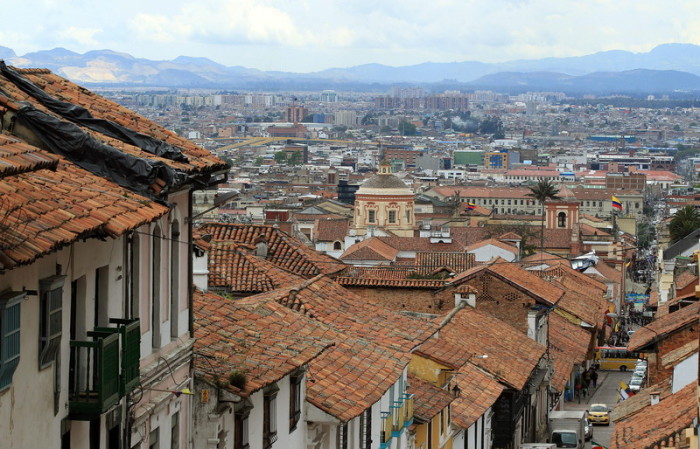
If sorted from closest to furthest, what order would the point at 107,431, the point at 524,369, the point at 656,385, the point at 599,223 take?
the point at 107,431 → the point at 656,385 → the point at 524,369 → the point at 599,223

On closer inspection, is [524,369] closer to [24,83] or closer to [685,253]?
[24,83]

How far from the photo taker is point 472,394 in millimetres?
30422

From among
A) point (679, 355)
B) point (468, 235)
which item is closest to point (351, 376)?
point (679, 355)

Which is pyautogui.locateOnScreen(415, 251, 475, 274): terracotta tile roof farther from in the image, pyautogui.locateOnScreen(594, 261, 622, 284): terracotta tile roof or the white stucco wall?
the white stucco wall

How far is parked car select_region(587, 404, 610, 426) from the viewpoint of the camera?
45.0 metres

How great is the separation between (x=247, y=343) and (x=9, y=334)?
7236 millimetres

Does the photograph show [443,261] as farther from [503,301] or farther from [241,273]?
[241,273]

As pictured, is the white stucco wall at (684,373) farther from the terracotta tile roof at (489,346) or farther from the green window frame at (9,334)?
the green window frame at (9,334)

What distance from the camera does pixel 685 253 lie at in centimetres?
6906

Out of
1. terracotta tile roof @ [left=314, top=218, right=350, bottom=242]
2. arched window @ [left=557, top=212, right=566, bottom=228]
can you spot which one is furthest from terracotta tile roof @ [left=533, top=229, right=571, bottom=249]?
terracotta tile roof @ [left=314, top=218, right=350, bottom=242]

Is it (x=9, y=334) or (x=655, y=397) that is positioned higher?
(x=9, y=334)

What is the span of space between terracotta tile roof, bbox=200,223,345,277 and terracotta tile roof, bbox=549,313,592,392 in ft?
46.8

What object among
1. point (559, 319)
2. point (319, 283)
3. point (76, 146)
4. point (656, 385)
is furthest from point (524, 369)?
point (76, 146)

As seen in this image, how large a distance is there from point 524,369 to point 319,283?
41.0 ft
